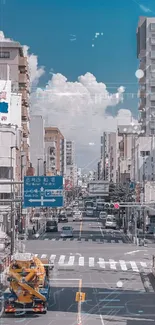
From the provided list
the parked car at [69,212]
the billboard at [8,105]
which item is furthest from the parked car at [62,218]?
the billboard at [8,105]

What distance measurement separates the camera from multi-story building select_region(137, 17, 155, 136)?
4300 cm

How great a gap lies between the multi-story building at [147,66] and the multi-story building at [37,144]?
7179mm

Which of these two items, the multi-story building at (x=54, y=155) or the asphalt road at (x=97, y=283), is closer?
the asphalt road at (x=97, y=283)

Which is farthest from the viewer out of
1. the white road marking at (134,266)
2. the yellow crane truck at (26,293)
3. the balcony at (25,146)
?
the balcony at (25,146)

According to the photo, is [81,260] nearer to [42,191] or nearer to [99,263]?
[99,263]

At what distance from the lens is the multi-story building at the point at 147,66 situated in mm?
43000

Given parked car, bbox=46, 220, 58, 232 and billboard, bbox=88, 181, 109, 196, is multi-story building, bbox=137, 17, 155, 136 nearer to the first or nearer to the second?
parked car, bbox=46, 220, 58, 232

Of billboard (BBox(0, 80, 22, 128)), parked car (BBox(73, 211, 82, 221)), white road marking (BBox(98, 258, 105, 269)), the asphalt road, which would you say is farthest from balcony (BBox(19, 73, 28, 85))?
white road marking (BBox(98, 258, 105, 269))

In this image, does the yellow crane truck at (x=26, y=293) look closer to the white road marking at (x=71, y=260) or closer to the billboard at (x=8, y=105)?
the white road marking at (x=71, y=260)

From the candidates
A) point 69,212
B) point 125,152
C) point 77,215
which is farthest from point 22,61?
point 125,152

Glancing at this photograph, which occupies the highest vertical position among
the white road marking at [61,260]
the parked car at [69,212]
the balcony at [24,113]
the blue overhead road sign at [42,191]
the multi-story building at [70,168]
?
the balcony at [24,113]

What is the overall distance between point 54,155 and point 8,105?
18.9 m

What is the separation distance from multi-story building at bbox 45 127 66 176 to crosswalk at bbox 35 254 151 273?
22815mm

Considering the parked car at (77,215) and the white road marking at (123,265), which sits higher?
the parked car at (77,215)
